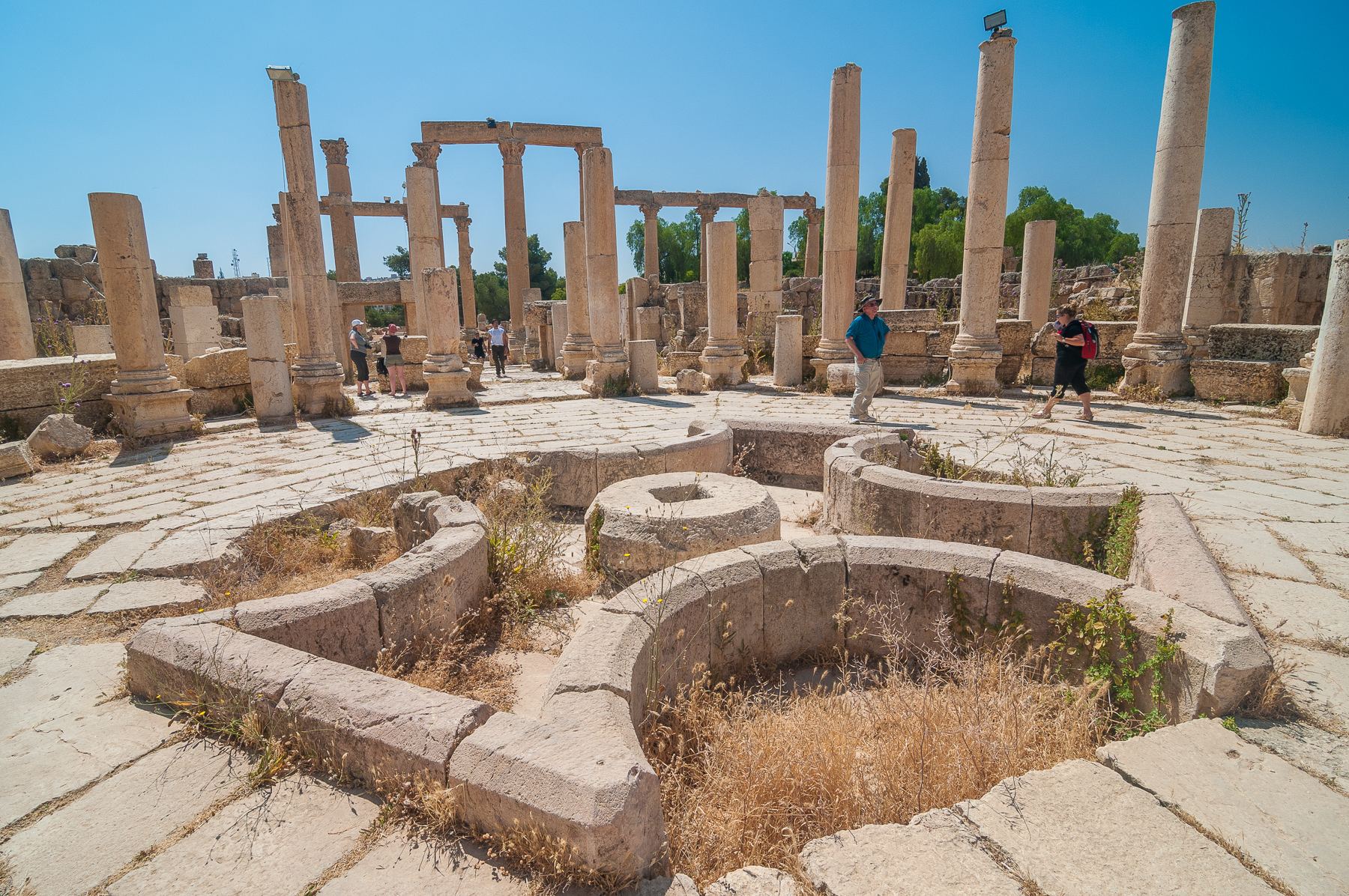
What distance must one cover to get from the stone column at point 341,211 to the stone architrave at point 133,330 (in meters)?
14.3

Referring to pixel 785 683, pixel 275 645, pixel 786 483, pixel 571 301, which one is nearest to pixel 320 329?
pixel 571 301

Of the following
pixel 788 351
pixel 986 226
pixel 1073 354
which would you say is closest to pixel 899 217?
pixel 986 226

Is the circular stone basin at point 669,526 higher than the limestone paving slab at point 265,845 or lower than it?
higher

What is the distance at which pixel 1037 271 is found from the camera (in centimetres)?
1407

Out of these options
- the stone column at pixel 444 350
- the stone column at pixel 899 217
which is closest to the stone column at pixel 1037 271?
the stone column at pixel 899 217

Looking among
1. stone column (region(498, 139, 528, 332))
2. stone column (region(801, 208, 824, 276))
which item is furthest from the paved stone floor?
stone column (region(801, 208, 824, 276))

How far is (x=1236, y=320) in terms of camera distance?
12406mm

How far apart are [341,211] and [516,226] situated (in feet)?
19.3

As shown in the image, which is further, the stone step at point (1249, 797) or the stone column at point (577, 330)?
the stone column at point (577, 330)

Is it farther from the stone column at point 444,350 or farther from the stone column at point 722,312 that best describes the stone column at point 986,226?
the stone column at point 444,350

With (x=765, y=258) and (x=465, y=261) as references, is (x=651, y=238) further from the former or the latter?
(x=765, y=258)

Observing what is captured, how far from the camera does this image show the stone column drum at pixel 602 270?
12.1 m

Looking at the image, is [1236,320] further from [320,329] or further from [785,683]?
[320,329]

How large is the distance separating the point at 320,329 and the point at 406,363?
129 inches
